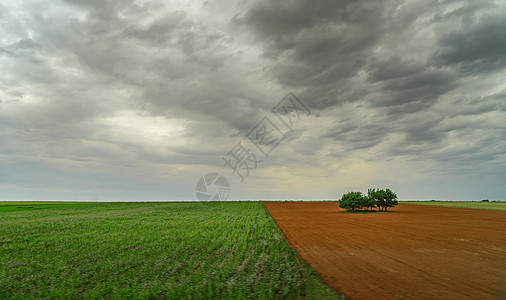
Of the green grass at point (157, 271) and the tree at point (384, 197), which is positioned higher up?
the tree at point (384, 197)

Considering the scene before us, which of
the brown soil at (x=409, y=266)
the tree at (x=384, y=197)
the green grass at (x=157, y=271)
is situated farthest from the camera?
the tree at (x=384, y=197)

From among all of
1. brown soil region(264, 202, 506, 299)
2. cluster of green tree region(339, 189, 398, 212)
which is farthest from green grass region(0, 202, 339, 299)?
cluster of green tree region(339, 189, 398, 212)

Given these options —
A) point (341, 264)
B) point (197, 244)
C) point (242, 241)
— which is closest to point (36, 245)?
point (197, 244)

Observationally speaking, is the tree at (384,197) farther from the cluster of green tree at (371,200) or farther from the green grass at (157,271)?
the green grass at (157,271)

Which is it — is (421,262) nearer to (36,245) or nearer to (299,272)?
(299,272)

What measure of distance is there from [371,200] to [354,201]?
10.4ft

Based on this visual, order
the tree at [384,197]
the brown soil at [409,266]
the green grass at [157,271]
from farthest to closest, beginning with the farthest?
1. the tree at [384,197]
2. the brown soil at [409,266]
3. the green grass at [157,271]

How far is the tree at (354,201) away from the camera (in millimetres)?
56062

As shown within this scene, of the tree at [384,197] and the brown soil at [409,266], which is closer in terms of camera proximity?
the brown soil at [409,266]

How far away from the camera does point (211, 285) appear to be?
31.8ft

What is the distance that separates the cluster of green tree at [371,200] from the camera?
54844 mm

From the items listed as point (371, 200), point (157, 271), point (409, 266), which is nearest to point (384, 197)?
point (371, 200)

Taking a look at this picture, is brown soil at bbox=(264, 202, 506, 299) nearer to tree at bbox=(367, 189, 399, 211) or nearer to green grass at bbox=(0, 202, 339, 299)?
green grass at bbox=(0, 202, 339, 299)

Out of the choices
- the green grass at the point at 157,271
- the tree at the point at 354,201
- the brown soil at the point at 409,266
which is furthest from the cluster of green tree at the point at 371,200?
the green grass at the point at 157,271
